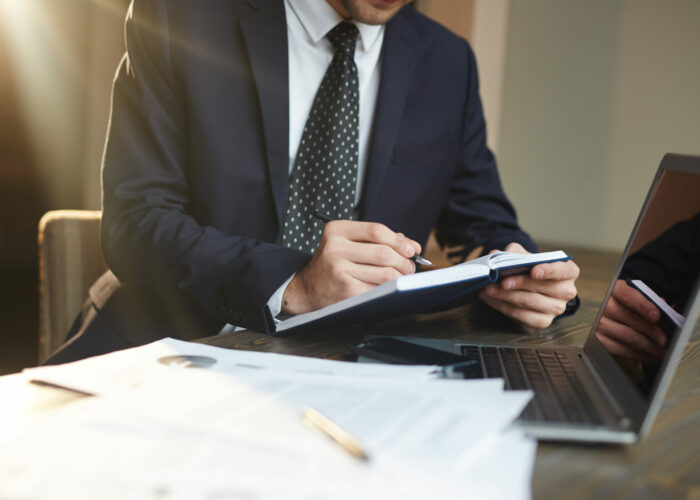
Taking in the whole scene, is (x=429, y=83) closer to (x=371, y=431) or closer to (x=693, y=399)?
(x=693, y=399)

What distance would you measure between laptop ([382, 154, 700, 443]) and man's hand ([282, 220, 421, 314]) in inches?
4.6

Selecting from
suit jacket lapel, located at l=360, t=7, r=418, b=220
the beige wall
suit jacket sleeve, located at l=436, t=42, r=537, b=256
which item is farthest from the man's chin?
the beige wall

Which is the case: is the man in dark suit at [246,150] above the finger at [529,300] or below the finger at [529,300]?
above

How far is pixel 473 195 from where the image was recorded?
1.45m

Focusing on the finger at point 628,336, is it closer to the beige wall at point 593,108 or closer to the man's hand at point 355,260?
the man's hand at point 355,260

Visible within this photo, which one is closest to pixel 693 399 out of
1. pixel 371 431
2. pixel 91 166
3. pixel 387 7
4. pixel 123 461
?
pixel 371 431

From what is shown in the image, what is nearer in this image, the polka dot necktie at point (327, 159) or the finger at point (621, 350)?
the finger at point (621, 350)

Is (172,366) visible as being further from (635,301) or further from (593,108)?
(593,108)

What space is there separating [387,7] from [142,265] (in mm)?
691

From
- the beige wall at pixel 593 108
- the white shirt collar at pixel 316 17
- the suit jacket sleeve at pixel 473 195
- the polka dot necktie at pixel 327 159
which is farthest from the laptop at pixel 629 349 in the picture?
the beige wall at pixel 593 108

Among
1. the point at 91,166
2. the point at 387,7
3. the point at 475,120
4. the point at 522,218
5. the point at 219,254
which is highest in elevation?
the point at 387,7

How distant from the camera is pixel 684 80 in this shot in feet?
11.8

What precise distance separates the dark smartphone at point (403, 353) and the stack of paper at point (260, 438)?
0.19ft

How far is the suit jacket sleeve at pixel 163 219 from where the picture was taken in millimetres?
875
